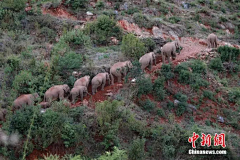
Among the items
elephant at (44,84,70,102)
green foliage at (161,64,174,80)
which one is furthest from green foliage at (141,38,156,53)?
elephant at (44,84,70,102)

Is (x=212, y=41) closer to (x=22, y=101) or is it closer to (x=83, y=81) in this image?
(x=83, y=81)

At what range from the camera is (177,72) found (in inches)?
507

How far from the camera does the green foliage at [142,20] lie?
17344mm

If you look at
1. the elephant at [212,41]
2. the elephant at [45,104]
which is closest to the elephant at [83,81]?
the elephant at [45,104]

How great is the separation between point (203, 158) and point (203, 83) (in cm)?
427

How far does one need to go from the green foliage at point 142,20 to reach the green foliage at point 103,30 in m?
2.05

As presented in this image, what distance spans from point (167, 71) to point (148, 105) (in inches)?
88.7

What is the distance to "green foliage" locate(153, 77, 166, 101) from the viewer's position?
11.5 m

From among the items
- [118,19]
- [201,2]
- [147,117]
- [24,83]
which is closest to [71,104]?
[24,83]

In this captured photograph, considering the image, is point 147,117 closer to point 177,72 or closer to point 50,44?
point 177,72

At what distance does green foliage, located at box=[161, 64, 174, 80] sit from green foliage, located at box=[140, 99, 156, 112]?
168cm

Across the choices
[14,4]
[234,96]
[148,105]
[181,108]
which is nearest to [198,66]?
[234,96]

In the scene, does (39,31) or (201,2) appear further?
(201,2)

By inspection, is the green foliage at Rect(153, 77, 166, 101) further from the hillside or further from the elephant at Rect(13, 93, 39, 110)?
the elephant at Rect(13, 93, 39, 110)
